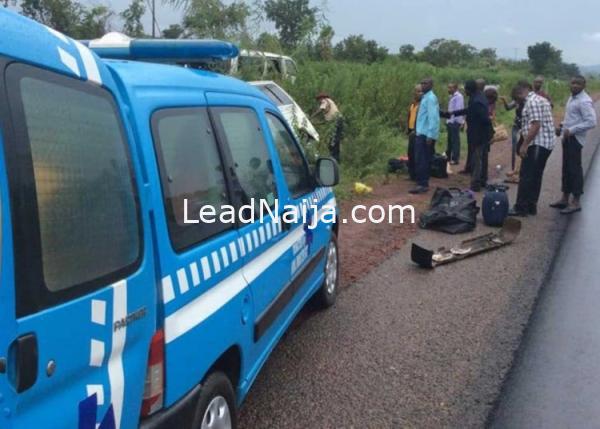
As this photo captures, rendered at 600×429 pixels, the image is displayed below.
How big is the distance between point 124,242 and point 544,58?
271ft

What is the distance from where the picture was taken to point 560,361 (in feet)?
13.6

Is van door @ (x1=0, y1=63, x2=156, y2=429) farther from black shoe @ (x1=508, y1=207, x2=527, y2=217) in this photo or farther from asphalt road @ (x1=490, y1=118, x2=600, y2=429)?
black shoe @ (x1=508, y1=207, x2=527, y2=217)

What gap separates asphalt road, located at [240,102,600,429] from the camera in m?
3.52

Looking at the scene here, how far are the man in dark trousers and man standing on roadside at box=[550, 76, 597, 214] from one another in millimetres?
1574

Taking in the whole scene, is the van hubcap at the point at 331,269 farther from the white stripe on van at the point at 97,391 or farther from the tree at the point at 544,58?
the tree at the point at 544,58

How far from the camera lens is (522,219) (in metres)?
8.40

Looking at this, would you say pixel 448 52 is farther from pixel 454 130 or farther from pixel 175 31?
pixel 175 31

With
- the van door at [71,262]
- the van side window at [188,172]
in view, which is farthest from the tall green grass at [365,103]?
the van door at [71,262]

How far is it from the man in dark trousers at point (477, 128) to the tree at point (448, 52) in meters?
47.0

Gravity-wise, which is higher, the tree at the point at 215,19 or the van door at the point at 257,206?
the tree at the point at 215,19

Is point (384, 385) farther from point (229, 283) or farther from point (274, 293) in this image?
point (229, 283)

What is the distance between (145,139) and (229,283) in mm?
846

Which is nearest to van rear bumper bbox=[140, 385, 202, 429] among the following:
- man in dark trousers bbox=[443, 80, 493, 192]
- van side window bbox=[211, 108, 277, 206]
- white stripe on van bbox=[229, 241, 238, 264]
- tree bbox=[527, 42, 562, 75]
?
white stripe on van bbox=[229, 241, 238, 264]

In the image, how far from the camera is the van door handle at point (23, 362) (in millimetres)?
1472
